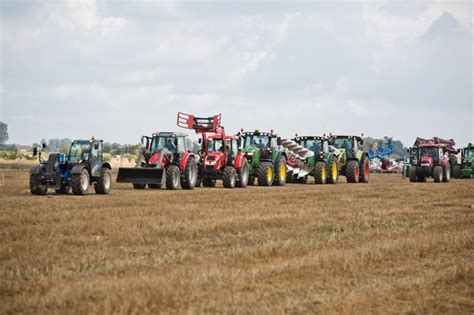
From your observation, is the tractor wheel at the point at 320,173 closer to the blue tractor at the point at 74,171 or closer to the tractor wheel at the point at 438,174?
the tractor wheel at the point at 438,174

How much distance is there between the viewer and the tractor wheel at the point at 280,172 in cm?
2842

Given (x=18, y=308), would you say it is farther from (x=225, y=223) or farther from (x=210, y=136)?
(x=210, y=136)

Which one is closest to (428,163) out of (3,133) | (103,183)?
(103,183)

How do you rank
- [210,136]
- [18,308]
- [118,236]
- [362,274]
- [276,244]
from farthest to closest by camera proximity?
[210,136], [118,236], [276,244], [362,274], [18,308]

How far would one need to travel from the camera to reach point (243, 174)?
2691 cm

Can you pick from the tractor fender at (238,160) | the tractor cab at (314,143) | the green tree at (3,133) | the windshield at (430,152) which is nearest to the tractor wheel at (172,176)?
the tractor fender at (238,160)

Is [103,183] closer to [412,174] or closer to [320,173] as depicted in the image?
[320,173]

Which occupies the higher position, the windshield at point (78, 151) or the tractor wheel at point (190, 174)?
the windshield at point (78, 151)

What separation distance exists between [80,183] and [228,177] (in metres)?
6.65

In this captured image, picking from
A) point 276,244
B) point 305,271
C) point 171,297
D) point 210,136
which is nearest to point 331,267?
point 305,271

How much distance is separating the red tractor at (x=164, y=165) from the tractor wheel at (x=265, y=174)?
3508 mm

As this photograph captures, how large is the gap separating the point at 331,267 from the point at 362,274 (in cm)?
46

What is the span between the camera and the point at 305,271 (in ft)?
27.2

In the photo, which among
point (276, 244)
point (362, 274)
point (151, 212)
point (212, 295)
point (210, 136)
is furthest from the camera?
point (210, 136)
